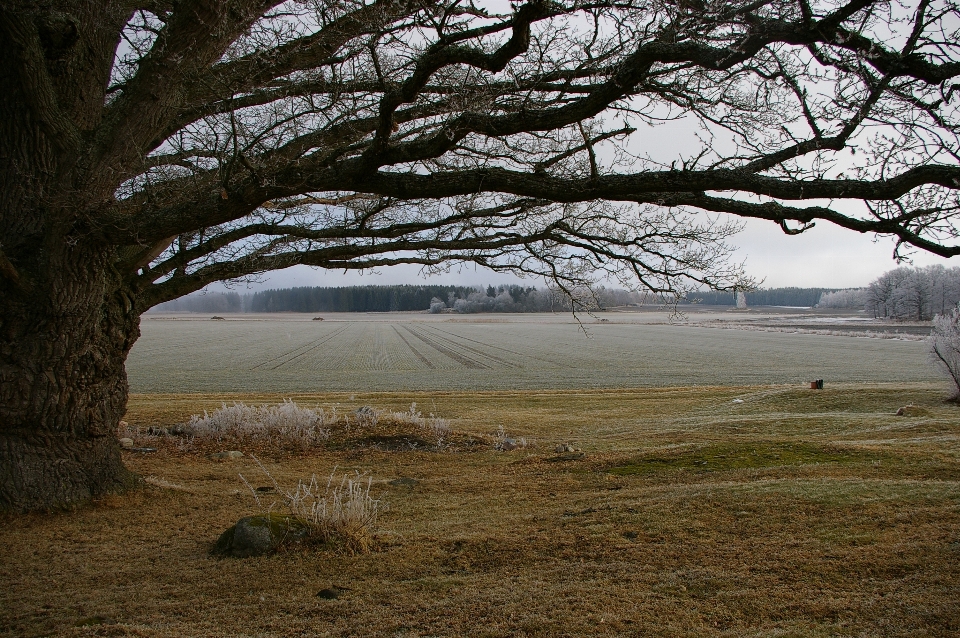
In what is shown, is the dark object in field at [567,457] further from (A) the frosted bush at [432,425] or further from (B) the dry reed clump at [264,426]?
(B) the dry reed clump at [264,426]

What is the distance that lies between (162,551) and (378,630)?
9.73 ft

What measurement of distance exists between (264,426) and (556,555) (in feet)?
30.0

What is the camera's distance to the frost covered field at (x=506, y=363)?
34.2 metres

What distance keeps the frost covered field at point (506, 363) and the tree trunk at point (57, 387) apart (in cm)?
2446

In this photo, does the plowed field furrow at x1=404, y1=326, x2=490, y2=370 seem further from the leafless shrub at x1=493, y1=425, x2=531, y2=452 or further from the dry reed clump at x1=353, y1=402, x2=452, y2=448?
the leafless shrub at x1=493, y1=425, x2=531, y2=452

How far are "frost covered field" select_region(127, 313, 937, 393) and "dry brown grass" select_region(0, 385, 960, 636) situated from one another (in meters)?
23.8

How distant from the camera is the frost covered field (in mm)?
A: 34156

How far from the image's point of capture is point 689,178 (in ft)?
18.3

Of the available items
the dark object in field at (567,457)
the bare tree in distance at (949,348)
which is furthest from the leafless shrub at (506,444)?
the bare tree in distance at (949,348)

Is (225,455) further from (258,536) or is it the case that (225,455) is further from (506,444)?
(258,536)

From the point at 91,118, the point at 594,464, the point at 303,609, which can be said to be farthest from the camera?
the point at 594,464

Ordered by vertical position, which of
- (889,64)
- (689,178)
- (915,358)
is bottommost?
(915,358)

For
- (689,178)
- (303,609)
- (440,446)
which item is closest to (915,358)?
(440,446)

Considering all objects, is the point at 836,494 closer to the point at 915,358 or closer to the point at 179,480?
the point at 179,480
